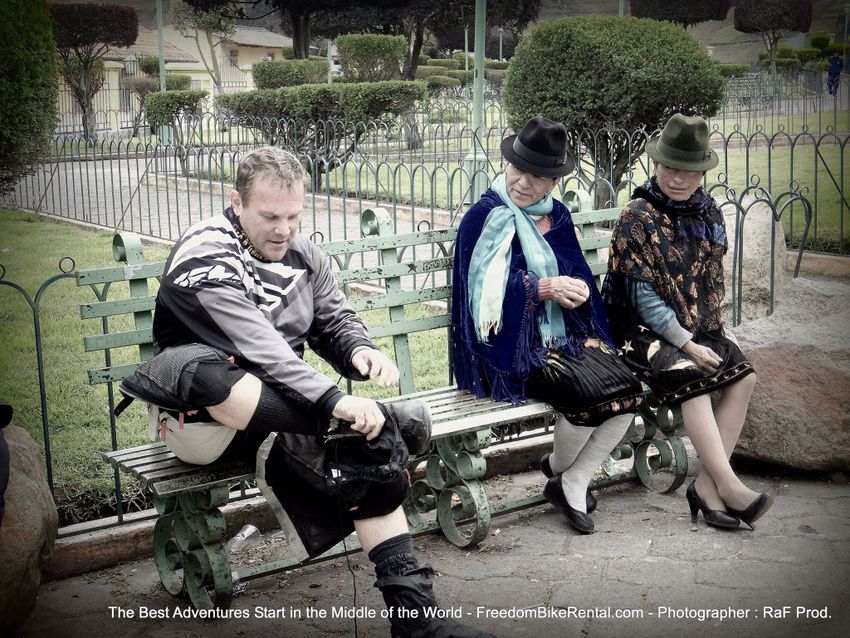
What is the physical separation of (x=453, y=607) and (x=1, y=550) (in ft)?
4.61

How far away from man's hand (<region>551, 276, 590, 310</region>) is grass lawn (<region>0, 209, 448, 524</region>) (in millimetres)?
1732

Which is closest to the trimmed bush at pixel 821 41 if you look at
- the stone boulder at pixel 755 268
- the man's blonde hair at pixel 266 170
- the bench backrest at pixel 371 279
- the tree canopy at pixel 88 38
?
the tree canopy at pixel 88 38

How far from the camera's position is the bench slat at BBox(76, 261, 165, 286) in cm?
343

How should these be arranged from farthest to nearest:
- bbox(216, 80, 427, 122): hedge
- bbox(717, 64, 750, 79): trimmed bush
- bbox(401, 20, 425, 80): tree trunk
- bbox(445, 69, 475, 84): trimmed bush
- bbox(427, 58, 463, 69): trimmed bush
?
bbox(427, 58, 463, 69): trimmed bush
bbox(445, 69, 475, 84): trimmed bush
bbox(717, 64, 750, 79): trimmed bush
bbox(401, 20, 425, 80): tree trunk
bbox(216, 80, 427, 122): hedge

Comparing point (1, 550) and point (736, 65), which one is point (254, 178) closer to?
point (1, 550)

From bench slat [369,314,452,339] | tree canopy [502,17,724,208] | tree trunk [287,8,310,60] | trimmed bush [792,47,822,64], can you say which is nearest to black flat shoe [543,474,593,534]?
bench slat [369,314,452,339]

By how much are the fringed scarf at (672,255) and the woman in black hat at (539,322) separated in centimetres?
16

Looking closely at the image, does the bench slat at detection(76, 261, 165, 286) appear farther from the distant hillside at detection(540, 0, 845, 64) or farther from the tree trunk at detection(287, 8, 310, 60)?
the tree trunk at detection(287, 8, 310, 60)

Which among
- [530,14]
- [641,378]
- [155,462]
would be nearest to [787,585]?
[641,378]

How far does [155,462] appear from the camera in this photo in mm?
3307

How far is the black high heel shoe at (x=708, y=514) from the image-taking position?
3941 millimetres

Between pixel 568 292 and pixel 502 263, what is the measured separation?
0.27m

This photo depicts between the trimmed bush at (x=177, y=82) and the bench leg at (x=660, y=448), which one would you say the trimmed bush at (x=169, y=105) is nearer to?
the trimmed bush at (x=177, y=82)

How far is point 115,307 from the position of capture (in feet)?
11.3
